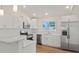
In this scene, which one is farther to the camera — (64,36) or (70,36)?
(64,36)

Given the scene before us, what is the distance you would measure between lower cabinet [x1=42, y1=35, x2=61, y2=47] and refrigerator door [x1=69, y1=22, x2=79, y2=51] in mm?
700

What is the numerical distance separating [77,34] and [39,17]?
257cm

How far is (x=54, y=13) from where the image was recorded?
18.2 ft

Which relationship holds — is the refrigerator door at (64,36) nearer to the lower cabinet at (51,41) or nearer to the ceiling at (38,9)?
the lower cabinet at (51,41)

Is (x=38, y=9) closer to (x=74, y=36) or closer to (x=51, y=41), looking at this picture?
(x=51, y=41)

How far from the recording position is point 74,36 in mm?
6551

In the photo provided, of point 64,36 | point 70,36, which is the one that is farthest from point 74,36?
point 64,36

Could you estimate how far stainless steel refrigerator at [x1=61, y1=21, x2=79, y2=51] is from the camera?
254 inches

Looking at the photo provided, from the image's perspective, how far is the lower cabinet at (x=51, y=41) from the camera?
18.9 feet

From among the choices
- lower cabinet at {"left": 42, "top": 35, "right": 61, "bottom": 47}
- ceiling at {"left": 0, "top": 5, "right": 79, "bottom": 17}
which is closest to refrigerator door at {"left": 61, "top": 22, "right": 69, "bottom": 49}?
lower cabinet at {"left": 42, "top": 35, "right": 61, "bottom": 47}

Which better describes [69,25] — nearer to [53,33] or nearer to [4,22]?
[53,33]

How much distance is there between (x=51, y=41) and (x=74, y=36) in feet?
4.30

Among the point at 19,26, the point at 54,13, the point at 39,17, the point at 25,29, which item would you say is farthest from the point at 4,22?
the point at 54,13

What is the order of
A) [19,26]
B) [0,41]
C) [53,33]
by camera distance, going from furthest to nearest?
[53,33], [19,26], [0,41]
